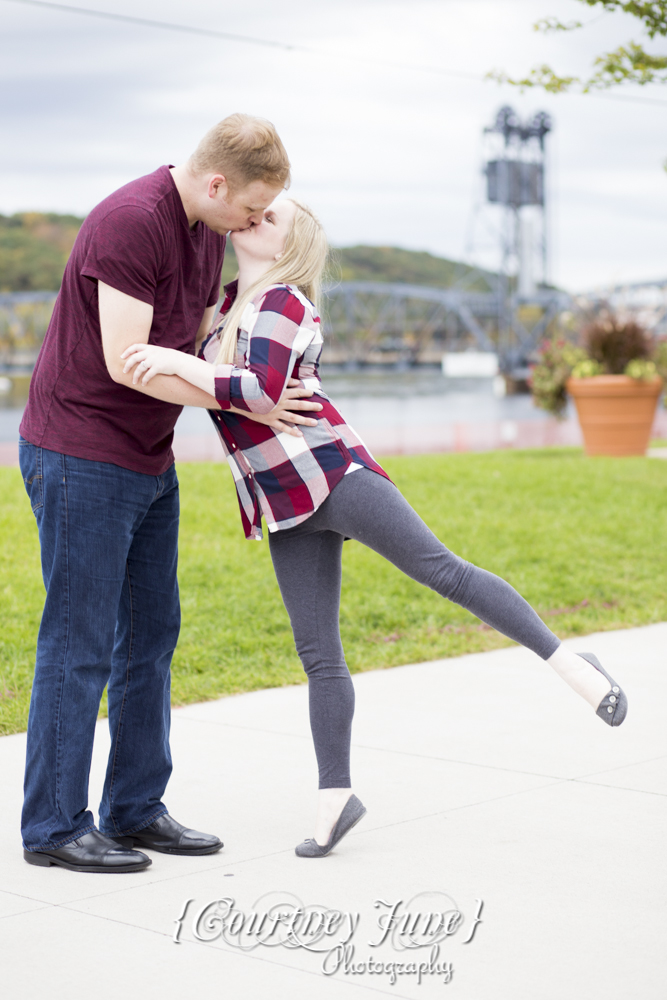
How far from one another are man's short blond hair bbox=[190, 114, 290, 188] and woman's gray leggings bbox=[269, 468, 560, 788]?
2.38 ft

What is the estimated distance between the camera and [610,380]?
1207cm

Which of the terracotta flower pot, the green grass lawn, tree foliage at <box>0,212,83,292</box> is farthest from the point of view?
tree foliage at <box>0,212,83,292</box>

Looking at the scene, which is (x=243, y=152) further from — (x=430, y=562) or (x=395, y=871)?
(x=395, y=871)

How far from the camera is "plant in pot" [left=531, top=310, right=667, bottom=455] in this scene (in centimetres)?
1207

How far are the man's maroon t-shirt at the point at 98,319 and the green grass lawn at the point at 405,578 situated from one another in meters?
1.71

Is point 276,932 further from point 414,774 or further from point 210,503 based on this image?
point 210,503

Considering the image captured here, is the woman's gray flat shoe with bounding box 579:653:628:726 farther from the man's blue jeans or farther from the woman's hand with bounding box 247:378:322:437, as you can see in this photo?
the man's blue jeans

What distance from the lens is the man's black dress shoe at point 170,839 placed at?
113 inches

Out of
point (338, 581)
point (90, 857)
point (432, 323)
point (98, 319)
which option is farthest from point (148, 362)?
point (432, 323)

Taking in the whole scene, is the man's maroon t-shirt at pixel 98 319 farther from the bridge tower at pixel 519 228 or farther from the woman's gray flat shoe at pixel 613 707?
the bridge tower at pixel 519 228

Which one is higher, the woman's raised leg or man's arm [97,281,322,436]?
man's arm [97,281,322,436]

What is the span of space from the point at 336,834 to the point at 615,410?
389 inches

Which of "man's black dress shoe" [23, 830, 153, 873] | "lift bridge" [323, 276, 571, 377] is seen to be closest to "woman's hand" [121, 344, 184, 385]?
"man's black dress shoe" [23, 830, 153, 873]

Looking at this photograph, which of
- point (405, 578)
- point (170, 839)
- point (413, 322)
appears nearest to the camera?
point (170, 839)
